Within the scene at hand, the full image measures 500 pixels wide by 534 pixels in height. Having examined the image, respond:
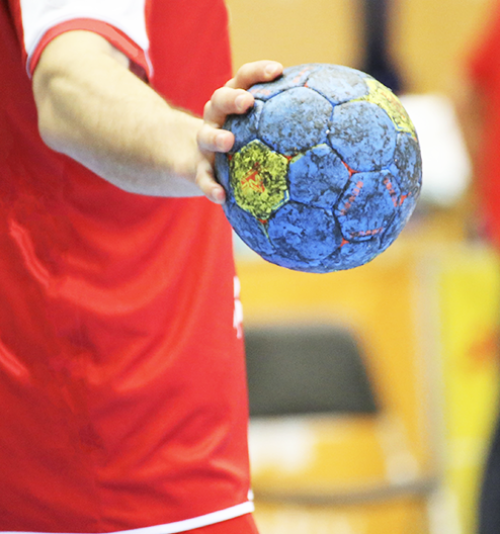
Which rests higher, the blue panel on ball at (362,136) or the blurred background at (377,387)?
the blurred background at (377,387)

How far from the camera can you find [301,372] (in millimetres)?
3779

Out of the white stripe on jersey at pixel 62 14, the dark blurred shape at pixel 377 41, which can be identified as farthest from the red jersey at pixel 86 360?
the dark blurred shape at pixel 377 41

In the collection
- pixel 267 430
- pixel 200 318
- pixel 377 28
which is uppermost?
pixel 377 28

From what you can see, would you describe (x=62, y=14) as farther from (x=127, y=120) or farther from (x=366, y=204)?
(x=366, y=204)

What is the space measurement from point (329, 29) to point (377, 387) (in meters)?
3.36

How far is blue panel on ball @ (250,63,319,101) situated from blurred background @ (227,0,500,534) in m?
2.06

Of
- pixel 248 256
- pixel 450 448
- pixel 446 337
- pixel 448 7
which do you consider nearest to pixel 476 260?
pixel 446 337

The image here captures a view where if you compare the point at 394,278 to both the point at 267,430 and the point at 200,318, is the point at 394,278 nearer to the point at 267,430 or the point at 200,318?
the point at 267,430

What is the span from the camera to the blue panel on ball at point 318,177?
852mm

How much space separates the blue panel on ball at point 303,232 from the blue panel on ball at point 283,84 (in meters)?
0.14

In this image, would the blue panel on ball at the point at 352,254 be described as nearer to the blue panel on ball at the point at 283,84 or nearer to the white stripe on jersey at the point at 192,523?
the blue panel on ball at the point at 283,84

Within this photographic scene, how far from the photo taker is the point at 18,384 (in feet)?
3.66

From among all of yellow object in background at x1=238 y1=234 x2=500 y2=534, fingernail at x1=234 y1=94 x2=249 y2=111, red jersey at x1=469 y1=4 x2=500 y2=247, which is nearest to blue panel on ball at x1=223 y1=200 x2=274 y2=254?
fingernail at x1=234 y1=94 x2=249 y2=111

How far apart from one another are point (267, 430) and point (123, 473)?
8.79ft
